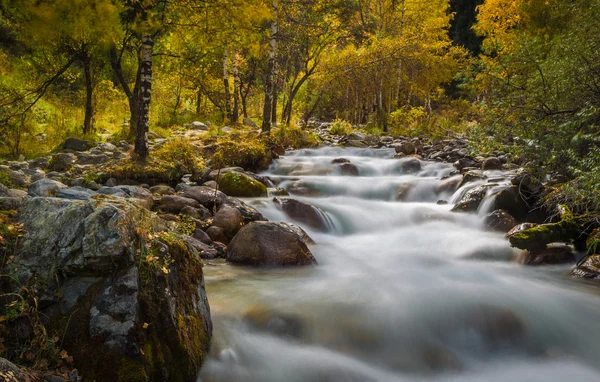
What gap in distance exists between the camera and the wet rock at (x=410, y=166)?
14547 millimetres

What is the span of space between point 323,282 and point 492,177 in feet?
22.9

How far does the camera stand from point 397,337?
450cm

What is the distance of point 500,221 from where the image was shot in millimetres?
8453

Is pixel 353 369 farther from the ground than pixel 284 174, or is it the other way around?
pixel 284 174

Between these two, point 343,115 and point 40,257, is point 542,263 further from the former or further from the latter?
point 343,115

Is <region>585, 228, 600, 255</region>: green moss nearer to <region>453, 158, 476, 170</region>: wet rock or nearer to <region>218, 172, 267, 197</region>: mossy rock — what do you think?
<region>218, 172, 267, 197</region>: mossy rock

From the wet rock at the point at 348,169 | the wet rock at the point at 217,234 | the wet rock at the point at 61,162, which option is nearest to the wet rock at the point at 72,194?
the wet rock at the point at 217,234

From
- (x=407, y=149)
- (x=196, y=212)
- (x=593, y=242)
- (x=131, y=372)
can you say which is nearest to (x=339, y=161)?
(x=407, y=149)

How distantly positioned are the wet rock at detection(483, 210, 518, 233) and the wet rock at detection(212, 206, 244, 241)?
5131 mm

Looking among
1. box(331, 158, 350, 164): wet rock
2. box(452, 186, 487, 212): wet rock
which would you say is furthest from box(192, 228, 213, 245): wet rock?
box(331, 158, 350, 164): wet rock

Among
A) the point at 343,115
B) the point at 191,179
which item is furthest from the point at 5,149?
the point at 343,115

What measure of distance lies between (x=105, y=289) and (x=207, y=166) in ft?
32.4

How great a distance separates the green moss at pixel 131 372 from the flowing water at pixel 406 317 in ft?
2.34

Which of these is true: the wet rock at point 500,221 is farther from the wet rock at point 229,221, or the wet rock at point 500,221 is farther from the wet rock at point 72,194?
the wet rock at point 72,194
